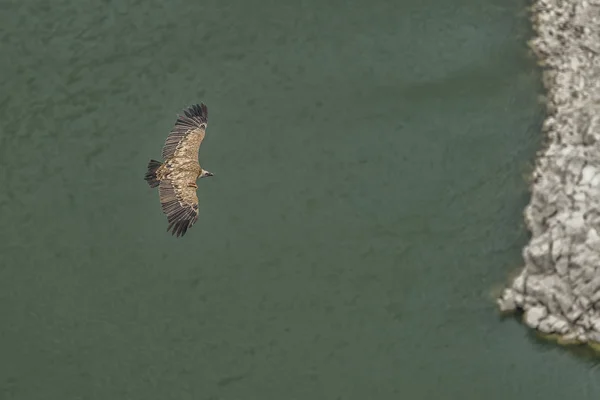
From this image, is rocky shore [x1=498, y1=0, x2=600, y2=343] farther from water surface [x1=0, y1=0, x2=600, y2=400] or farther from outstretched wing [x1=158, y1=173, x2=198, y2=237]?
outstretched wing [x1=158, y1=173, x2=198, y2=237]

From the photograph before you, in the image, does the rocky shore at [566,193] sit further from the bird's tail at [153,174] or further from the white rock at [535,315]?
the bird's tail at [153,174]

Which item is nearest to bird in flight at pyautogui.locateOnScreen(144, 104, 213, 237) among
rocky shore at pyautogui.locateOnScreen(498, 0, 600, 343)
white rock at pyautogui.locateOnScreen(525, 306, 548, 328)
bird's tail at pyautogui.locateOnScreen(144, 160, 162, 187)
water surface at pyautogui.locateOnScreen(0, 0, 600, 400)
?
bird's tail at pyautogui.locateOnScreen(144, 160, 162, 187)

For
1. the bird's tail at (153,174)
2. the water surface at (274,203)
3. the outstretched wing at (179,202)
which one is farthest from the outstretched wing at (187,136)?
the water surface at (274,203)

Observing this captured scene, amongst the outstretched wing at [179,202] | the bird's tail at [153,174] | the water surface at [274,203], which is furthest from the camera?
the water surface at [274,203]

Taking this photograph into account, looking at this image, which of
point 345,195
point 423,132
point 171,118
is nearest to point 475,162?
point 423,132

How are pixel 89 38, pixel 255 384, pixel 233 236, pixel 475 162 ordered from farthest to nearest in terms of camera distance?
1. pixel 89 38
2. pixel 475 162
3. pixel 233 236
4. pixel 255 384

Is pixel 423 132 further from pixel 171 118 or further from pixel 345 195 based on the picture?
pixel 171 118

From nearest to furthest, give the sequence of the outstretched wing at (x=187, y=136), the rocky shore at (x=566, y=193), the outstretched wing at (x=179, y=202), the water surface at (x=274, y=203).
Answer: the outstretched wing at (x=179, y=202) < the outstretched wing at (x=187, y=136) < the water surface at (x=274, y=203) < the rocky shore at (x=566, y=193)
